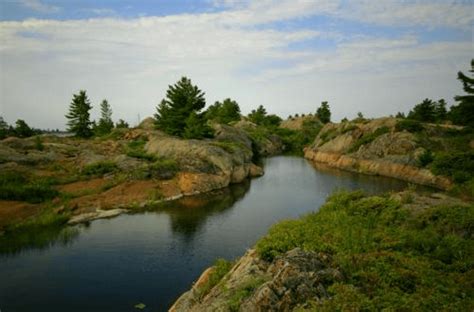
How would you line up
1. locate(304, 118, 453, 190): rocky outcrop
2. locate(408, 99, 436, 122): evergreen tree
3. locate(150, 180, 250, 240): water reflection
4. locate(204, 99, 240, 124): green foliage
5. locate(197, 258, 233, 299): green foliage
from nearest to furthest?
locate(197, 258, 233, 299): green foliage < locate(150, 180, 250, 240): water reflection < locate(304, 118, 453, 190): rocky outcrop < locate(408, 99, 436, 122): evergreen tree < locate(204, 99, 240, 124): green foliage

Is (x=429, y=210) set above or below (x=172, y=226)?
above

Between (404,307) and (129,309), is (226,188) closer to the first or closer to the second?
(129,309)

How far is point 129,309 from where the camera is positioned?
859 inches

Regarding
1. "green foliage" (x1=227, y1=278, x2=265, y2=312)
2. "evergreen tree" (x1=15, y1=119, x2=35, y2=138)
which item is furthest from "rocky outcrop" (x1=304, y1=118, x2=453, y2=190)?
"evergreen tree" (x1=15, y1=119, x2=35, y2=138)

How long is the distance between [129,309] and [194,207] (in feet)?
77.0

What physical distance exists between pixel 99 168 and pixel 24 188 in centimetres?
1197

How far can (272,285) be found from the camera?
15.1 m

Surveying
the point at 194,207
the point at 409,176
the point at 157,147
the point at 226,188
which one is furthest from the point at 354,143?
the point at 194,207

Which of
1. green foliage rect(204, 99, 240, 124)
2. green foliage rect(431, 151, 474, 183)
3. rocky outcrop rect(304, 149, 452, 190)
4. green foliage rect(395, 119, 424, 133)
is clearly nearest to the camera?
green foliage rect(431, 151, 474, 183)

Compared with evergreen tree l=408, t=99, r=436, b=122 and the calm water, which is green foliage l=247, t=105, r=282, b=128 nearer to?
evergreen tree l=408, t=99, r=436, b=122

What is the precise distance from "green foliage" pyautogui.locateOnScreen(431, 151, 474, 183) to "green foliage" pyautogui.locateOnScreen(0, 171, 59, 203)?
5276 centimetres

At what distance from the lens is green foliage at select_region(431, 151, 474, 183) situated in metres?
50.6

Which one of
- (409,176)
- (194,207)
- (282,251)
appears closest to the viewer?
(282,251)

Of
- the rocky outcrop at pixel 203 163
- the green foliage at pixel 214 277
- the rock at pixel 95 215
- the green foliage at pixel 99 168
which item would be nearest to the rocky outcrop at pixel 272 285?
the green foliage at pixel 214 277
